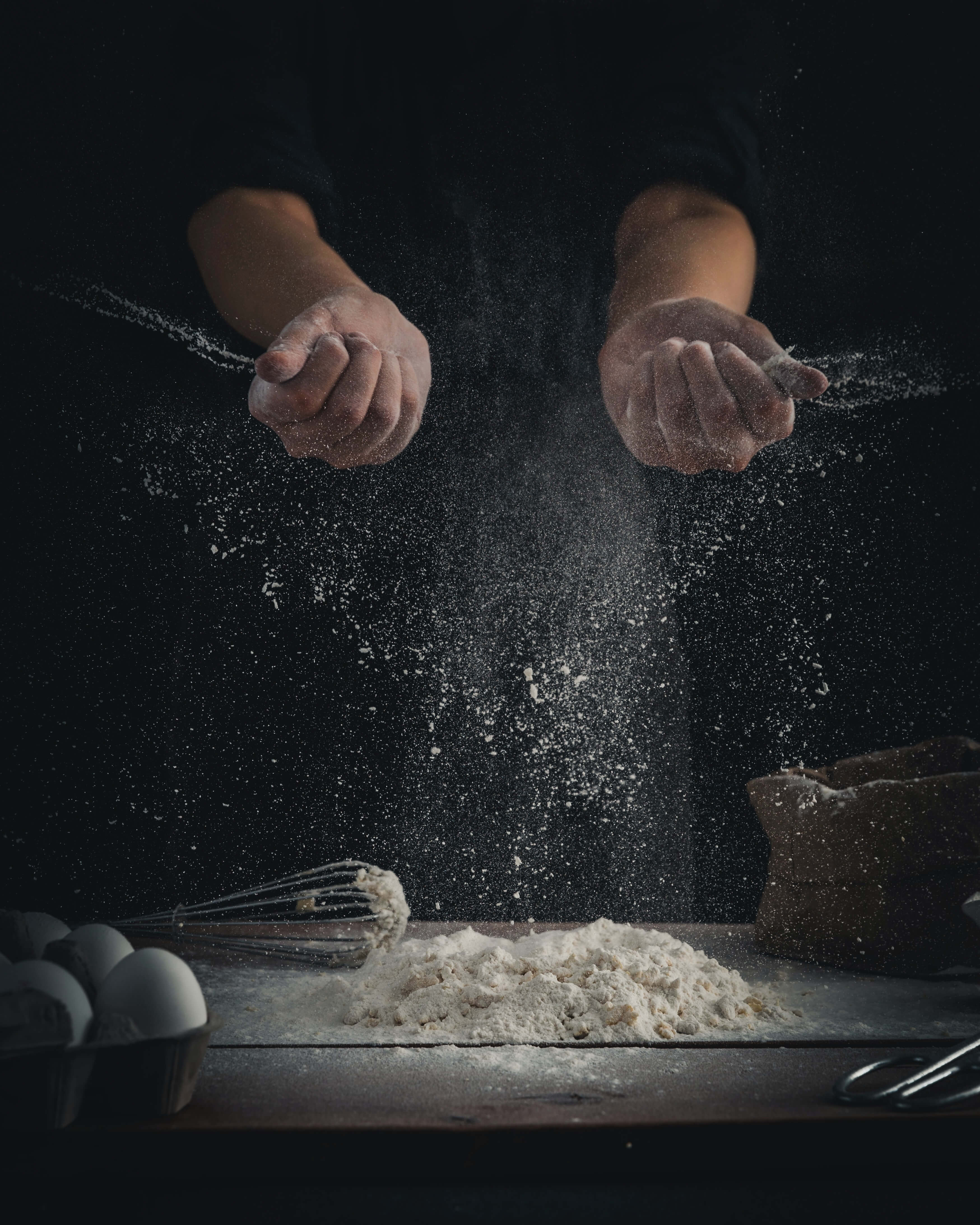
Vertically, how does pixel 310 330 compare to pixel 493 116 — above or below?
below

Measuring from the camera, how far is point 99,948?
1.28 feet

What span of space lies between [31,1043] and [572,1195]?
183mm

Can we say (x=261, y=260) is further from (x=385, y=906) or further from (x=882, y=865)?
(x=882, y=865)

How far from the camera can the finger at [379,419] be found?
2.11ft

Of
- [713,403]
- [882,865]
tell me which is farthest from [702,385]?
[882,865]

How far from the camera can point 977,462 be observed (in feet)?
2.62

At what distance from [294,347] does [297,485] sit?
0.22 metres

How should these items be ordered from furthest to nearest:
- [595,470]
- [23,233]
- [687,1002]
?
[595,470] < [23,233] < [687,1002]

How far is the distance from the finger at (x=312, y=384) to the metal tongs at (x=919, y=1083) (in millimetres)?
454

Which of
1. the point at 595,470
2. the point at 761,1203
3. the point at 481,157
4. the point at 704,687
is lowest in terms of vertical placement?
the point at 761,1203

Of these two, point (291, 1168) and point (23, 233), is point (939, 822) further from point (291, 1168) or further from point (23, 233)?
point (23, 233)

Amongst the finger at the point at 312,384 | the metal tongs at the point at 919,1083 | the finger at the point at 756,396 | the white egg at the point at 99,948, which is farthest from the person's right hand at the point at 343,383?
the metal tongs at the point at 919,1083

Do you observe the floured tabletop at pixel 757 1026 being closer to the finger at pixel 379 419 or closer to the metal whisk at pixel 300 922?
the metal whisk at pixel 300 922

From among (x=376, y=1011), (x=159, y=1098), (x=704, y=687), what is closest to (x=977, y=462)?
(x=704, y=687)
